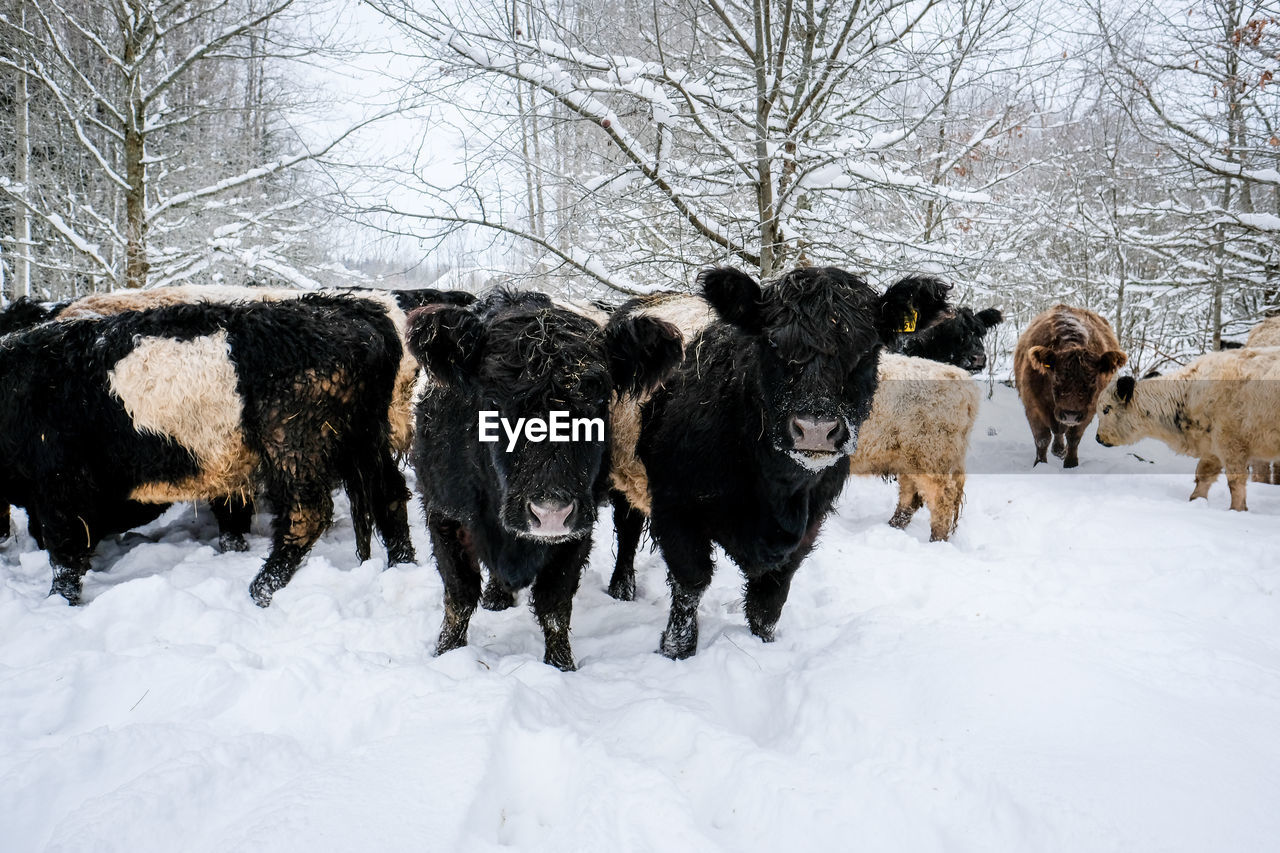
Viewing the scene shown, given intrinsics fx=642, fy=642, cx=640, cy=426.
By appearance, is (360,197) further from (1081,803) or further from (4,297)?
(4,297)

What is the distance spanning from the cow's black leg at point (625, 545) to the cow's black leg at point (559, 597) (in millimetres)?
1201

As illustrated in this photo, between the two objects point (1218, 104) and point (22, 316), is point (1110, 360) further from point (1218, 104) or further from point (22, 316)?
point (22, 316)

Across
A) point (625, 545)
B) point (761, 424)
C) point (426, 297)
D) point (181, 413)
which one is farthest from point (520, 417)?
point (426, 297)

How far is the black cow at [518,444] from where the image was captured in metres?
2.66

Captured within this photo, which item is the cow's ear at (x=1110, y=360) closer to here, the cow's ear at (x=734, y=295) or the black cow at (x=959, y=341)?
the black cow at (x=959, y=341)

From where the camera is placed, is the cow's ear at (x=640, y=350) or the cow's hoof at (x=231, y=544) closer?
the cow's ear at (x=640, y=350)

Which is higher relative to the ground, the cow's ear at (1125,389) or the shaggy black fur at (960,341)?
the shaggy black fur at (960,341)

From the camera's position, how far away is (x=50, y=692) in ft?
8.50

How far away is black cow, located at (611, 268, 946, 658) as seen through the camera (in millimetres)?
2820

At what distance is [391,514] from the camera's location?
191 inches

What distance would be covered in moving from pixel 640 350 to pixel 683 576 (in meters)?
1.25

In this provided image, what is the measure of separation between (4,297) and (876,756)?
19830 mm

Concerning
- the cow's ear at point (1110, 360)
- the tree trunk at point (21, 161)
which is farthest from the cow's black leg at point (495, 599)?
the tree trunk at point (21, 161)

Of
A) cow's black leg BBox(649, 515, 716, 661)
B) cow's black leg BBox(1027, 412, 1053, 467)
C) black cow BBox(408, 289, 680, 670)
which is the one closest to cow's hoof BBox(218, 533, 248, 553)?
black cow BBox(408, 289, 680, 670)
